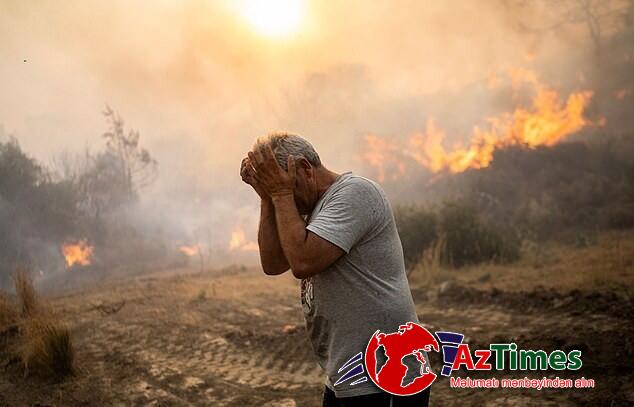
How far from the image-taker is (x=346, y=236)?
1811 mm

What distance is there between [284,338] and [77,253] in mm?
14398

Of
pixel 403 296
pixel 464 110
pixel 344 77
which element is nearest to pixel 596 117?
pixel 464 110

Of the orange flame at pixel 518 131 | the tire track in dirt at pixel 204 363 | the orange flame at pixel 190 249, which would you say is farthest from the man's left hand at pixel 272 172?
the orange flame at pixel 190 249

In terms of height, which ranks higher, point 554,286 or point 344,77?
point 344,77

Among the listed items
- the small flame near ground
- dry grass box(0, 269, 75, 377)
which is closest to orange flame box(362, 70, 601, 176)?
the small flame near ground

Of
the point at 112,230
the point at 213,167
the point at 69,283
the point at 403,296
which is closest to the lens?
the point at 403,296

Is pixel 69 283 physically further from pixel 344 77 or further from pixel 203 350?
pixel 344 77

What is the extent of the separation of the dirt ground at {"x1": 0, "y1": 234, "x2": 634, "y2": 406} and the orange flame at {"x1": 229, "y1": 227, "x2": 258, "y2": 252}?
16769 mm

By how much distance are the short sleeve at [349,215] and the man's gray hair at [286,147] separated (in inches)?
10.5

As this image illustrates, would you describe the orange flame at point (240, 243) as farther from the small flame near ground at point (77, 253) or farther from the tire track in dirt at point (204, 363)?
the tire track in dirt at point (204, 363)

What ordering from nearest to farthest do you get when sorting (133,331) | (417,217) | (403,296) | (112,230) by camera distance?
1. (403,296)
2. (133,331)
3. (417,217)
4. (112,230)

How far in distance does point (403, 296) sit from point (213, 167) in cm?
4514

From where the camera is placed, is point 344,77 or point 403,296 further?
point 344,77

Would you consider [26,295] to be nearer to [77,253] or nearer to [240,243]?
[77,253]
